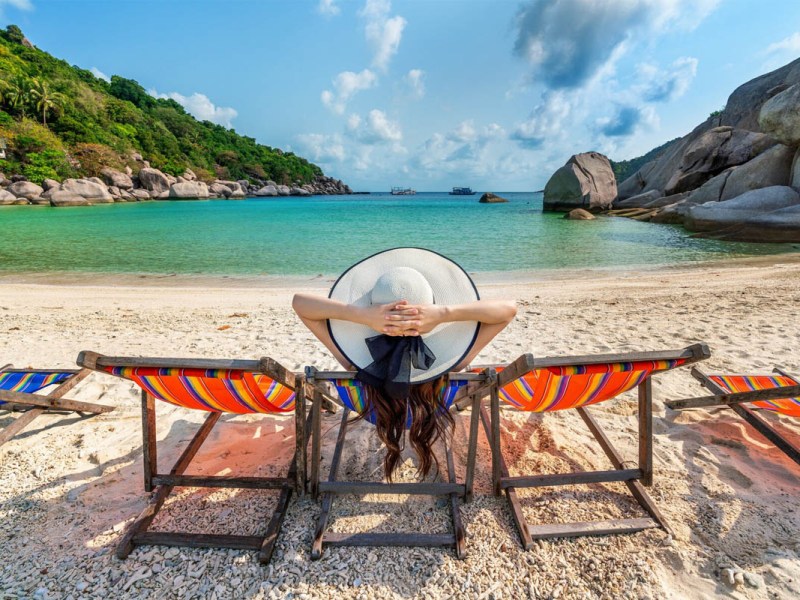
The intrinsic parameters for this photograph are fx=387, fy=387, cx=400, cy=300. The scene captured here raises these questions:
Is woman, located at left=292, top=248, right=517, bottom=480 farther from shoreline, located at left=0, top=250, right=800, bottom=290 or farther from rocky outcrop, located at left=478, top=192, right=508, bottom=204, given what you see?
rocky outcrop, located at left=478, top=192, right=508, bottom=204

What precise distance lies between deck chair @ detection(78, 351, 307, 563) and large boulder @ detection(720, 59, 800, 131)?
32011mm

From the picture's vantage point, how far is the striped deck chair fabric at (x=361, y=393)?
1940 mm

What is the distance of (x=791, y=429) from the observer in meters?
2.84

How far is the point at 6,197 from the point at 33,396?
1780 inches

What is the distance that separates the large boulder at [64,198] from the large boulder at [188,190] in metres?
15.4

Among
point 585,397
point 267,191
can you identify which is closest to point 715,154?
point 585,397

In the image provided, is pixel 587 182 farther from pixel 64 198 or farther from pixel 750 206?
pixel 64 198

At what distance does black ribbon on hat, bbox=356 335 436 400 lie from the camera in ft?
5.54

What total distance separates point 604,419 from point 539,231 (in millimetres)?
19077

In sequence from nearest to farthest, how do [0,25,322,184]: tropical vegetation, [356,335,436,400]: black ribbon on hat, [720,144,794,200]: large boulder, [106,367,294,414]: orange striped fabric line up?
1. [356,335,436,400]: black ribbon on hat
2. [106,367,294,414]: orange striped fabric
3. [720,144,794,200]: large boulder
4. [0,25,322,184]: tropical vegetation

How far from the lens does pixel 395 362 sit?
1.70 metres

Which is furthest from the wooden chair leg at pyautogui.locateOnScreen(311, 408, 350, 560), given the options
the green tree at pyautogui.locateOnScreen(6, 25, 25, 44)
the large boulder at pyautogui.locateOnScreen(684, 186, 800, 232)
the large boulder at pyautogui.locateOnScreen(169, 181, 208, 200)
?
the green tree at pyautogui.locateOnScreen(6, 25, 25, 44)

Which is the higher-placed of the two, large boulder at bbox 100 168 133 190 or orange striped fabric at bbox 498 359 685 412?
large boulder at bbox 100 168 133 190

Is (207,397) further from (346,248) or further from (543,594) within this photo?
(346,248)
